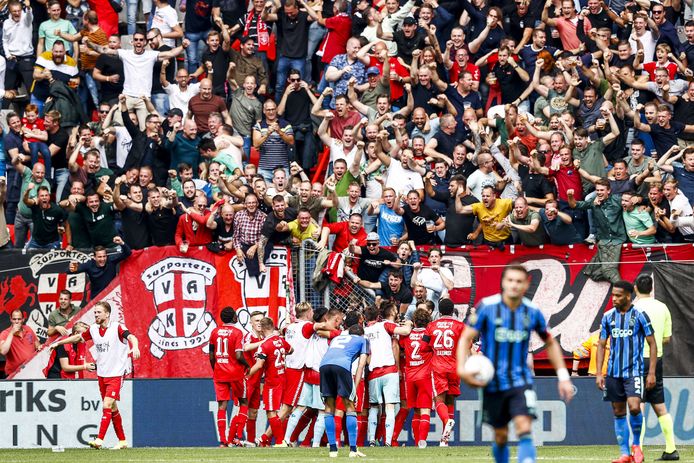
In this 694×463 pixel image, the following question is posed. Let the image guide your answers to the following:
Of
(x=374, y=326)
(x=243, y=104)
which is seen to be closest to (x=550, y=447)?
(x=374, y=326)

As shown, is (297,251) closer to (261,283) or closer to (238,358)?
(261,283)

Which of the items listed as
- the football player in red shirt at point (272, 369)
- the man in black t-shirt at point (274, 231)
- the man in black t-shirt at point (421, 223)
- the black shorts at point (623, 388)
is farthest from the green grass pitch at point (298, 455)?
the man in black t-shirt at point (421, 223)

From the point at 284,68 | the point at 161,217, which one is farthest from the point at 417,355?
the point at 284,68

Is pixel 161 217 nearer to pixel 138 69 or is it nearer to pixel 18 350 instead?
pixel 18 350

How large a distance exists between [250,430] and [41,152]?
23.9 feet

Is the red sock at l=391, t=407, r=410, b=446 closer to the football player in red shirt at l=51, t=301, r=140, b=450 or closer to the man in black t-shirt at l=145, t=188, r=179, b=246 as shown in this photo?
the football player in red shirt at l=51, t=301, r=140, b=450

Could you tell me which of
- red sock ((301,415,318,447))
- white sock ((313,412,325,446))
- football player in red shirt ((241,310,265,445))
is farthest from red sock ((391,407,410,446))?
football player in red shirt ((241,310,265,445))

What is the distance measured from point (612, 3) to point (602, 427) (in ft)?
33.6

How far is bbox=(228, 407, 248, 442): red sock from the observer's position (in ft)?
68.6

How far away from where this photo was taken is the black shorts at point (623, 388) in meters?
15.1

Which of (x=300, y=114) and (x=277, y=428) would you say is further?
(x=300, y=114)

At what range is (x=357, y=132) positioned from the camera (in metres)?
24.5

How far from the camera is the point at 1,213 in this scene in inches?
965

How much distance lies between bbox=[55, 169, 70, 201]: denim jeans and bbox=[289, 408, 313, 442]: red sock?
6.94 metres
